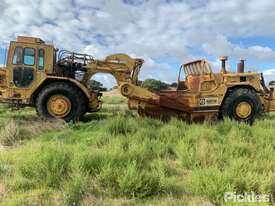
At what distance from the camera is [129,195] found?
5992 mm

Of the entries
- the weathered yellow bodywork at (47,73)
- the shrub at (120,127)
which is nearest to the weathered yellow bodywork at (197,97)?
the weathered yellow bodywork at (47,73)

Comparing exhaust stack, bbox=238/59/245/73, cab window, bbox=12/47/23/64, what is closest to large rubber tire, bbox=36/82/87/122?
cab window, bbox=12/47/23/64

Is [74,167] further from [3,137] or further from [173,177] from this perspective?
[3,137]

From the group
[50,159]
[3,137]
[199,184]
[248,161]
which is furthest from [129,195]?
[3,137]

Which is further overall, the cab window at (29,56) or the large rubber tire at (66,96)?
the cab window at (29,56)

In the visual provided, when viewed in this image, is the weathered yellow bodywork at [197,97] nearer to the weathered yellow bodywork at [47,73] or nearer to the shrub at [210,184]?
the weathered yellow bodywork at [47,73]

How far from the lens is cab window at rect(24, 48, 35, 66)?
14.2m

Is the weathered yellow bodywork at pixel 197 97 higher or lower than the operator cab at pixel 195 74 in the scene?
lower

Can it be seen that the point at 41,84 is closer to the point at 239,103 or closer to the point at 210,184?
the point at 239,103

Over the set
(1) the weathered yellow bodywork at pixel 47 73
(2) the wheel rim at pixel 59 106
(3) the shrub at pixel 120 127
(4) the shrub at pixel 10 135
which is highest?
(1) the weathered yellow bodywork at pixel 47 73

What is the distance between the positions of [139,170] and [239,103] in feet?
25.9

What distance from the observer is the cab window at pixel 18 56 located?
14100 millimetres

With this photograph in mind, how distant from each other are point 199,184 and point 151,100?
774cm

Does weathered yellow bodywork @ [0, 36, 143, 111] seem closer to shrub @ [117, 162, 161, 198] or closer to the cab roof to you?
the cab roof
